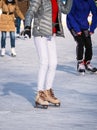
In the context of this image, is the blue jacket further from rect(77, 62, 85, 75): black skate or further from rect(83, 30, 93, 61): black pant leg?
rect(77, 62, 85, 75): black skate

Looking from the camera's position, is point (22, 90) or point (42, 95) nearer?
point (42, 95)

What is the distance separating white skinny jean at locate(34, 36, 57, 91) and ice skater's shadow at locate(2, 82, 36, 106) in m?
0.57

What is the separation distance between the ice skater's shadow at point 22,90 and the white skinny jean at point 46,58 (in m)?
0.57

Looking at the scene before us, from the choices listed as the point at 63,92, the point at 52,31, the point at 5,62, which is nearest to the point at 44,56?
the point at 52,31

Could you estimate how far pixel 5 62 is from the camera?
12453 mm

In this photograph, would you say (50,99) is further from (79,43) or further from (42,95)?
(79,43)

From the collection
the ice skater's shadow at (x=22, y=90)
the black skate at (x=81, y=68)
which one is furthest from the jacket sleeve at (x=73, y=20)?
the ice skater's shadow at (x=22, y=90)

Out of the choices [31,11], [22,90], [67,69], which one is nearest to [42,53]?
[31,11]

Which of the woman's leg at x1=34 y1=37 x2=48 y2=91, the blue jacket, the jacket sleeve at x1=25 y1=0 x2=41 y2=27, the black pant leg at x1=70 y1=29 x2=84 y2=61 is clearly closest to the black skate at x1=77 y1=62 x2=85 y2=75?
the black pant leg at x1=70 y1=29 x2=84 y2=61

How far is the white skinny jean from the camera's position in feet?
23.2

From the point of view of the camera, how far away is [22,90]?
8.72 m

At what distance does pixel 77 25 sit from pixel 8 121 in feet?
14.1

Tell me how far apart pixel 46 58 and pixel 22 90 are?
1.70 meters

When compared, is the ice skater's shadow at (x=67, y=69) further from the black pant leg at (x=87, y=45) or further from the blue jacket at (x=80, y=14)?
the blue jacket at (x=80, y=14)
